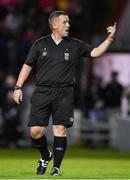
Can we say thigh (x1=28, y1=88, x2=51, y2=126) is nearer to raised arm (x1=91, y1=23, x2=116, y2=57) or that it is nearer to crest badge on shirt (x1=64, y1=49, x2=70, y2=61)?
crest badge on shirt (x1=64, y1=49, x2=70, y2=61)

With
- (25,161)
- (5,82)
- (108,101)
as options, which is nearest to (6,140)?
(5,82)

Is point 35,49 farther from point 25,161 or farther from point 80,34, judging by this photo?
point 80,34

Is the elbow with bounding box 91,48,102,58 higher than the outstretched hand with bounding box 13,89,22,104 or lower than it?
higher

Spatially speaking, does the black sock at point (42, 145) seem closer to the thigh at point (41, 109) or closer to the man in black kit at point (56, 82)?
the man in black kit at point (56, 82)

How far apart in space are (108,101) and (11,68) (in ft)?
9.97

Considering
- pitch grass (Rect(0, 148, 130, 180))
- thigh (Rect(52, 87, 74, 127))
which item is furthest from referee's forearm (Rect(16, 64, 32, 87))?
pitch grass (Rect(0, 148, 130, 180))

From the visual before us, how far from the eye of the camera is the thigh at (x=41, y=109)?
588 inches

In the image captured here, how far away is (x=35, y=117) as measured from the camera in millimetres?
14977

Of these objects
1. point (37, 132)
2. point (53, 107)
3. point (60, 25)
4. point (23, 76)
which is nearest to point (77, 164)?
point (37, 132)

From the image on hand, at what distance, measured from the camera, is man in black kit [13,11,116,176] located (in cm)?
1491

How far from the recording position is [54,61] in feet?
49.0

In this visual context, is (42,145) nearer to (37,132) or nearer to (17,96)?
(37,132)

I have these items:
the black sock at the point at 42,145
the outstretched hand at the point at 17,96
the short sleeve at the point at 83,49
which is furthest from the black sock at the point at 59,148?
the short sleeve at the point at 83,49

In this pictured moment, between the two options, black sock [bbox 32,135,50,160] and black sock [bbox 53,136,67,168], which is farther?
black sock [bbox 32,135,50,160]
